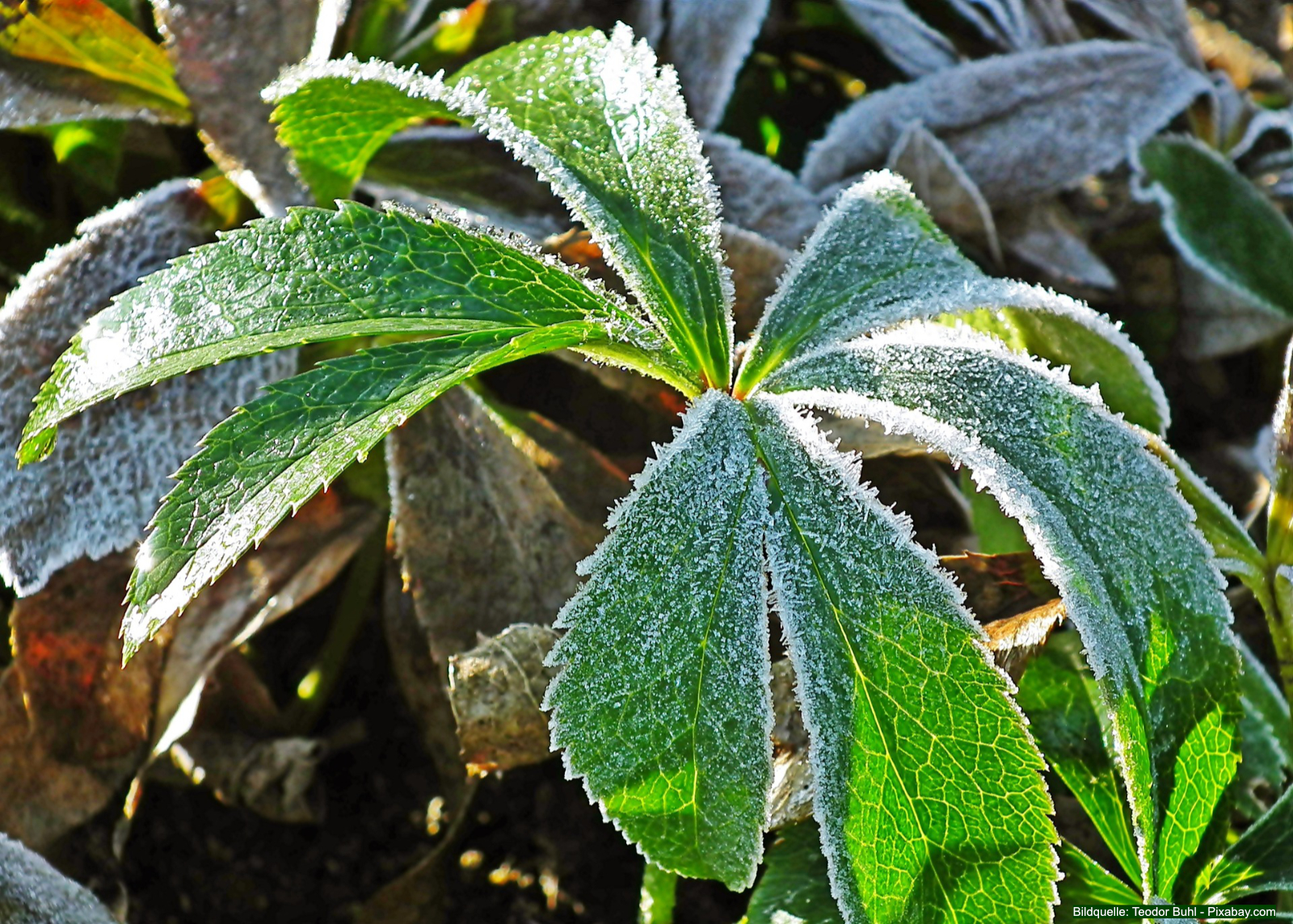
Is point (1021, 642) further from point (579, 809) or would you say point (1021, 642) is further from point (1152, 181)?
point (1152, 181)

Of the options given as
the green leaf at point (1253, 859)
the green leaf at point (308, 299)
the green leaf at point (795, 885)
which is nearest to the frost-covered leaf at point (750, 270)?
the green leaf at point (308, 299)

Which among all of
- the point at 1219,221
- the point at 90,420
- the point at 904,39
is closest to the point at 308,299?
the point at 90,420

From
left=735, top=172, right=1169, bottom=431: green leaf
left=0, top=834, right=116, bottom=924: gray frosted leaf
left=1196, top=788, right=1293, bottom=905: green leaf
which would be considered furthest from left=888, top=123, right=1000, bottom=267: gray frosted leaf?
left=0, top=834, right=116, bottom=924: gray frosted leaf

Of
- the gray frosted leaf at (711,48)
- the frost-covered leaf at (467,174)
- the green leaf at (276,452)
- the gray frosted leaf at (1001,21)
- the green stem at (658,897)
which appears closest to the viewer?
the green leaf at (276,452)

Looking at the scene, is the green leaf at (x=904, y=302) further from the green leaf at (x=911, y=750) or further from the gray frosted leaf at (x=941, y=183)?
the gray frosted leaf at (x=941, y=183)

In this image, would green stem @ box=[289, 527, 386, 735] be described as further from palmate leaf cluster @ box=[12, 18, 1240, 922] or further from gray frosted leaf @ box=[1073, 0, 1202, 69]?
gray frosted leaf @ box=[1073, 0, 1202, 69]

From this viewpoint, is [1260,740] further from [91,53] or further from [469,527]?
[91,53]

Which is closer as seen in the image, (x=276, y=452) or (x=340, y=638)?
(x=276, y=452)
